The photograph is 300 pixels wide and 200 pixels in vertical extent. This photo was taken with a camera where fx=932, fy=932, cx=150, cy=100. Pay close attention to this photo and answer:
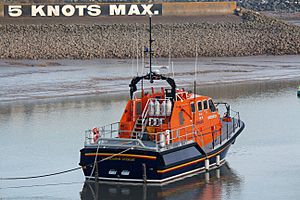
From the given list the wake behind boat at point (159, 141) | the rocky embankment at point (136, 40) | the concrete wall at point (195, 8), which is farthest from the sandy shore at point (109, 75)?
the wake behind boat at point (159, 141)

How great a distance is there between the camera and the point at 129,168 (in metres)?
22.1

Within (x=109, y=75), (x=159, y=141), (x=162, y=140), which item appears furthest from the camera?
(x=109, y=75)

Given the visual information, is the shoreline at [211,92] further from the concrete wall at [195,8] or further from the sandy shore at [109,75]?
the concrete wall at [195,8]

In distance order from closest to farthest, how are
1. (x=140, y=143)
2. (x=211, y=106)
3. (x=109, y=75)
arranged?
(x=140, y=143)
(x=211, y=106)
(x=109, y=75)

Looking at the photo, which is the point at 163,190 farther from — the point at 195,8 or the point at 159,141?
the point at 195,8

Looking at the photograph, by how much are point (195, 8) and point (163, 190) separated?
1639 inches

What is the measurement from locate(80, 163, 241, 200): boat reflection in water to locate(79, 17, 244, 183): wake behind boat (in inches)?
7.4

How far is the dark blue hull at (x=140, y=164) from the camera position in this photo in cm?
2186

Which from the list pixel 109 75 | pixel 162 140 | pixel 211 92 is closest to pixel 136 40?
pixel 109 75

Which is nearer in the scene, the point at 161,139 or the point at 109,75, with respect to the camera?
the point at 161,139

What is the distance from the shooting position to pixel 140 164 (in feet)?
71.9

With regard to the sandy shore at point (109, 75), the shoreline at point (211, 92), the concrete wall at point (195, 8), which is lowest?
the shoreline at point (211, 92)

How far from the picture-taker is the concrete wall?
6209 centimetres

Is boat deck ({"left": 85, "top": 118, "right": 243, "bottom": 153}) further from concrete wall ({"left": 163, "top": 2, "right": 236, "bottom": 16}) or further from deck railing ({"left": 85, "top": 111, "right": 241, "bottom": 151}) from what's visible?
concrete wall ({"left": 163, "top": 2, "right": 236, "bottom": 16})
